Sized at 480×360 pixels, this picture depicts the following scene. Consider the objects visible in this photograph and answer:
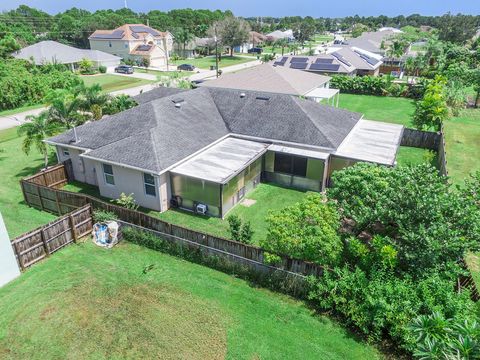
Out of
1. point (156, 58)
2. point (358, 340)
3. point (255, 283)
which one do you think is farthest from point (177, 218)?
point (156, 58)

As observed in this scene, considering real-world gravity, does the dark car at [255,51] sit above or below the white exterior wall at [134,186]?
above

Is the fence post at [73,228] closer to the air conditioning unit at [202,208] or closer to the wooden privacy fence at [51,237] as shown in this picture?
the wooden privacy fence at [51,237]

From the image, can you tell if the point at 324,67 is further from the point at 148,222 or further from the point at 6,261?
the point at 6,261

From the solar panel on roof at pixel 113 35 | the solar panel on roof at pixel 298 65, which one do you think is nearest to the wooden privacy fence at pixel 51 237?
the solar panel on roof at pixel 298 65

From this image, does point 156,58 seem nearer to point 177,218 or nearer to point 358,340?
point 177,218

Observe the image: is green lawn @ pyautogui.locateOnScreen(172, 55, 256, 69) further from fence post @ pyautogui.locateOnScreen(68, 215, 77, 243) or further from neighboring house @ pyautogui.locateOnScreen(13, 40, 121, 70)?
fence post @ pyautogui.locateOnScreen(68, 215, 77, 243)

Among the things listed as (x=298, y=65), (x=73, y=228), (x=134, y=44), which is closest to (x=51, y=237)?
(x=73, y=228)
